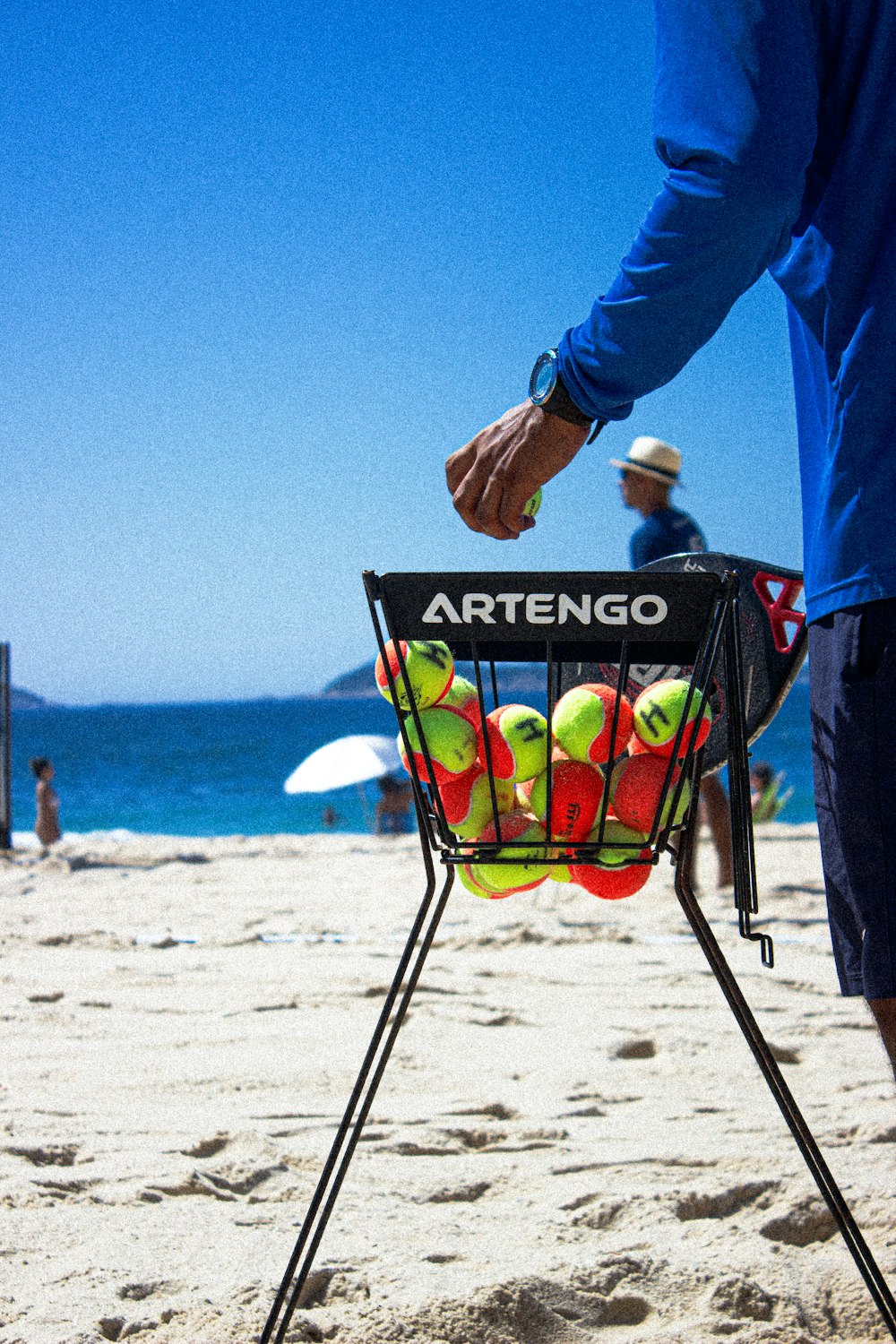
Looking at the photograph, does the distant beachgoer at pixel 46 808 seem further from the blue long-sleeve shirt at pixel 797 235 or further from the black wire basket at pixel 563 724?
the blue long-sleeve shirt at pixel 797 235

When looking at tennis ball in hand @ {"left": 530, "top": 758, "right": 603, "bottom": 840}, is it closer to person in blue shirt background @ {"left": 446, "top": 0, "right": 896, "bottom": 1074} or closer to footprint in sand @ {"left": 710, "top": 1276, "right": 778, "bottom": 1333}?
person in blue shirt background @ {"left": 446, "top": 0, "right": 896, "bottom": 1074}

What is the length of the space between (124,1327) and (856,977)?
1283 mm

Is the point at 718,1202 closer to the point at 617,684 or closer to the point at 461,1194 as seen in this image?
the point at 461,1194

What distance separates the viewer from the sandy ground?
1864 millimetres

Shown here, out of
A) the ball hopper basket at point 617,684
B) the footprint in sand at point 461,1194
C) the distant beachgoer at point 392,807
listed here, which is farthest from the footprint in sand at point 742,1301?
the distant beachgoer at point 392,807

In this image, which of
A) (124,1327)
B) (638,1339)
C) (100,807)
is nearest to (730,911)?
(638,1339)

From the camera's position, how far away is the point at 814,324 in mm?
1528

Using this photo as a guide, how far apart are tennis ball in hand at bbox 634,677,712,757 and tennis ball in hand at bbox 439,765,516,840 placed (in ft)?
0.75

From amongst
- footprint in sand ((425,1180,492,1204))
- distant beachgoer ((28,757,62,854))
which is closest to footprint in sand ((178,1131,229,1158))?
footprint in sand ((425,1180,492,1204))

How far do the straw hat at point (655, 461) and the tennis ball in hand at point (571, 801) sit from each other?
422 centimetres

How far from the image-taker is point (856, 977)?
149cm

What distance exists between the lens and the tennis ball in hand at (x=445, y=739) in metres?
1.47

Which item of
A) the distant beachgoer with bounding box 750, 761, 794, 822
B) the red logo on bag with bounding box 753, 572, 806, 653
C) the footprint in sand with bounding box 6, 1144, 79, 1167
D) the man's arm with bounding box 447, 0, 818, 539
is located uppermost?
the man's arm with bounding box 447, 0, 818, 539

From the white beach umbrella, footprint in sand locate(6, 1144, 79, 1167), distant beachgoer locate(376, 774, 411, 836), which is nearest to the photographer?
footprint in sand locate(6, 1144, 79, 1167)
